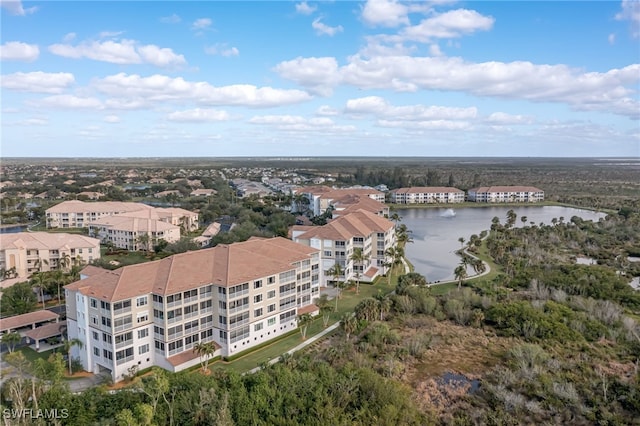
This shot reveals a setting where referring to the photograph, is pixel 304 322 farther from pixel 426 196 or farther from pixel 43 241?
pixel 426 196

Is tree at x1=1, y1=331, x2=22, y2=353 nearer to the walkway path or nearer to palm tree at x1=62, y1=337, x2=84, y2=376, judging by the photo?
palm tree at x1=62, y1=337, x2=84, y2=376

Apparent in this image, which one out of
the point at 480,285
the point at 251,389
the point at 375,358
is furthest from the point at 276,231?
the point at 251,389

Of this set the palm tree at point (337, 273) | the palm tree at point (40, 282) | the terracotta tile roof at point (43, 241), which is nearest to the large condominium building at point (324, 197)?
the palm tree at point (337, 273)

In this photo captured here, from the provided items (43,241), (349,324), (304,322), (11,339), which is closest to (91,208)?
(43,241)

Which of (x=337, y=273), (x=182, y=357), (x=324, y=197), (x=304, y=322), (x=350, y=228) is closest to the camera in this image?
(x=182, y=357)

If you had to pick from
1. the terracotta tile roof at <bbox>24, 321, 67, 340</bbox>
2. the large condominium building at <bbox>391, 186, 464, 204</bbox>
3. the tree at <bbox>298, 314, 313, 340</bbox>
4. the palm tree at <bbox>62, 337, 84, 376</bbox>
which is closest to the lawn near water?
the tree at <bbox>298, 314, 313, 340</bbox>

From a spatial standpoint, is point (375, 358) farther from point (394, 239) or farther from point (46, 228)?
point (46, 228)
